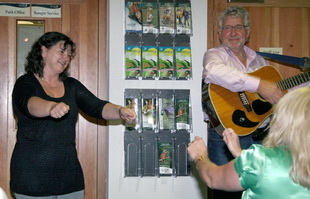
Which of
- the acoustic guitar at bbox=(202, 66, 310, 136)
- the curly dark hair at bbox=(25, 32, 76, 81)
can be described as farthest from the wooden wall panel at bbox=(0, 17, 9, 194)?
the acoustic guitar at bbox=(202, 66, 310, 136)

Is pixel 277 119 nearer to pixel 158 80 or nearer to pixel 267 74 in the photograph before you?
pixel 267 74

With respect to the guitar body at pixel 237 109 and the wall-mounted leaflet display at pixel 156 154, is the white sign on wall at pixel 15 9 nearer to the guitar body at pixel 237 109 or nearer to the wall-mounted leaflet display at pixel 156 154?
the wall-mounted leaflet display at pixel 156 154

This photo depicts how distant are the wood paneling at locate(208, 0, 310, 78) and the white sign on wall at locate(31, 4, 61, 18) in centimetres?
130

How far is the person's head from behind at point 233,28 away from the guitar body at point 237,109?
0.29 m

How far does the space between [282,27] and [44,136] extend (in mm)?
2247

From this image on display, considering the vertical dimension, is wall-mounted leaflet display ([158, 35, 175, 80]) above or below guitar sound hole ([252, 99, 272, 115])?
above

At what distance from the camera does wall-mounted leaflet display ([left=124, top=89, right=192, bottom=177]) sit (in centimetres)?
343

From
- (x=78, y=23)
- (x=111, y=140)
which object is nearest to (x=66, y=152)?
(x=111, y=140)

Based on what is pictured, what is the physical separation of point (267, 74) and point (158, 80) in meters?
0.90

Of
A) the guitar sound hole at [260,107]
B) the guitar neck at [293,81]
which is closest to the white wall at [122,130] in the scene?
the guitar sound hole at [260,107]

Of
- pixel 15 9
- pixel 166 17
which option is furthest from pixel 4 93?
pixel 166 17

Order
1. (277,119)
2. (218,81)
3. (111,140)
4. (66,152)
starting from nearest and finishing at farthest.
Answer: (277,119), (66,152), (218,81), (111,140)

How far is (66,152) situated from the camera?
2596 mm

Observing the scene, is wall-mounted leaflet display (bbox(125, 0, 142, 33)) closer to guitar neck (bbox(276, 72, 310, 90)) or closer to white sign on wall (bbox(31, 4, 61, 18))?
white sign on wall (bbox(31, 4, 61, 18))
